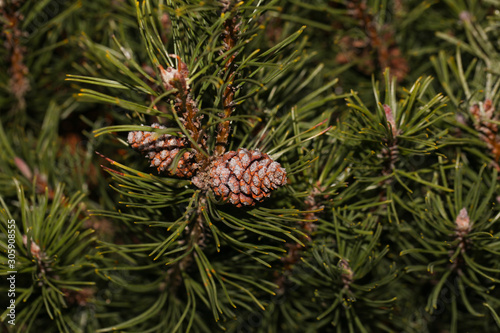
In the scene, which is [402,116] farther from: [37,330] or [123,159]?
[37,330]

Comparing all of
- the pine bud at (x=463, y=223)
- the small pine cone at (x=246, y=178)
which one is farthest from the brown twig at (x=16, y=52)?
the pine bud at (x=463, y=223)

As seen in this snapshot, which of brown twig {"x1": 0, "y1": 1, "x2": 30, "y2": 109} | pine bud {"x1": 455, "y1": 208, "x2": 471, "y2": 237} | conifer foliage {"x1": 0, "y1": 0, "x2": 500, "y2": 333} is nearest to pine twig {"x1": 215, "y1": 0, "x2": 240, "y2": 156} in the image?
conifer foliage {"x1": 0, "y1": 0, "x2": 500, "y2": 333}

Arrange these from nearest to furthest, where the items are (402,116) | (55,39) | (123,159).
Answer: (402,116)
(123,159)
(55,39)

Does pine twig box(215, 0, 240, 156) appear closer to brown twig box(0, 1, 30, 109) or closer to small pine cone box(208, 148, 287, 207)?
small pine cone box(208, 148, 287, 207)

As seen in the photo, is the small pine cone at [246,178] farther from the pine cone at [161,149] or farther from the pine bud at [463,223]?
the pine bud at [463,223]

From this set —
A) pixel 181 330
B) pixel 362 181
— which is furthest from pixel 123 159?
pixel 362 181

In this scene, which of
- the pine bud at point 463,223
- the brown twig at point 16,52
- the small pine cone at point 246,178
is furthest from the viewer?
the brown twig at point 16,52
